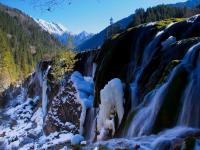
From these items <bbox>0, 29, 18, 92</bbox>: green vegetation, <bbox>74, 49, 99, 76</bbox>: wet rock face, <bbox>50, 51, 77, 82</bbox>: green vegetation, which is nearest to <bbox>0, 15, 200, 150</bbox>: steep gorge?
<bbox>74, 49, 99, 76</bbox>: wet rock face

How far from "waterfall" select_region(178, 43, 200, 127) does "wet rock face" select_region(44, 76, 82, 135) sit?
22.4 m

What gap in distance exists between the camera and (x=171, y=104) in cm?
1922

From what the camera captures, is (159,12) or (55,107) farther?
(159,12)

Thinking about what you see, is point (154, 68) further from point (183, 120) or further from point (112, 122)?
point (183, 120)

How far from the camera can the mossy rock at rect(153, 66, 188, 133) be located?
61.7 ft

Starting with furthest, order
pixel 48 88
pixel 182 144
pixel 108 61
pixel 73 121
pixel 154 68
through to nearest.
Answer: pixel 48 88 < pixel 73 121 < pixel 108 61 < pixel 154 68 < pixel 182 144

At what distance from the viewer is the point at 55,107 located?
4875 centimetres

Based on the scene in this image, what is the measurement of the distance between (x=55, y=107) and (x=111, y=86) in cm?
2140

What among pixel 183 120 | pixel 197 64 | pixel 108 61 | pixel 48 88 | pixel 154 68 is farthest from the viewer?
pixel 48 88

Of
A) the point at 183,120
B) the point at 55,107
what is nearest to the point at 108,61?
the point at 55,107

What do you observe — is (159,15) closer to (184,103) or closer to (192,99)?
(184,103)

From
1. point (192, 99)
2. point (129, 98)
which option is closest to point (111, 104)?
point (129, 98)

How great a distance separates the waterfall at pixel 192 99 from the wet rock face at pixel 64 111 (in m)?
22.4

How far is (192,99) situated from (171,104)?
1300 millimetres
